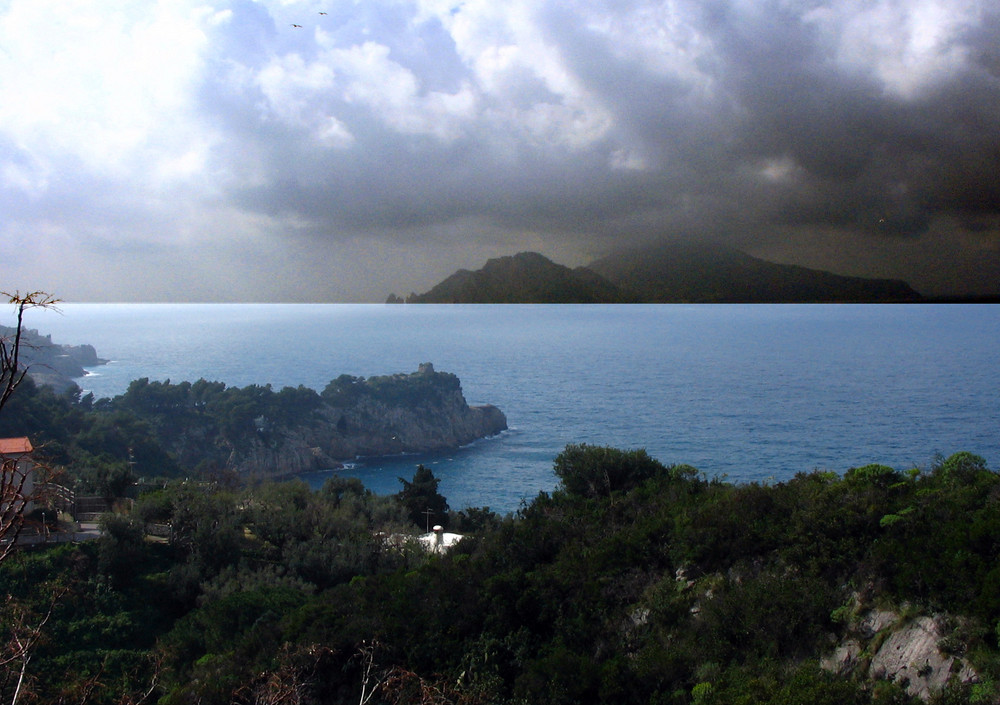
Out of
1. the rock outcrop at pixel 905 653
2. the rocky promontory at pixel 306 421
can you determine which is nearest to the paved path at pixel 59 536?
the rock outcrop at pixel 905 653

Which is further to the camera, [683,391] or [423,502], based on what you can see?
[683,391]

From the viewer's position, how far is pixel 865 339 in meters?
104

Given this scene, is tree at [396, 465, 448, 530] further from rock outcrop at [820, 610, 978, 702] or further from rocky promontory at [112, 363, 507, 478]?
rocky promontory at [112, 363, 507, 478]

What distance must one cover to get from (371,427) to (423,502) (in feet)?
93.6

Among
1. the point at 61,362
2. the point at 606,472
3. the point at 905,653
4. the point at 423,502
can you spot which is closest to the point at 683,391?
the point at 423,502

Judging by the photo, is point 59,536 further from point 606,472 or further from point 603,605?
point 603,605

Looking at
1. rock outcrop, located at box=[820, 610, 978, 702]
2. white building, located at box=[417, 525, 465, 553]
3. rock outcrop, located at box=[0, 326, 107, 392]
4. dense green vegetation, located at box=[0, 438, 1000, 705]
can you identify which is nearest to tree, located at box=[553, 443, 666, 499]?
dense green vegetation, located at box=[0, 438, 1000, 705]

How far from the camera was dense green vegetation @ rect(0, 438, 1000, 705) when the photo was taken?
310 inches

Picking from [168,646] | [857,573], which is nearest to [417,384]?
[168,646]

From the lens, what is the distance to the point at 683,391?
62781 mm

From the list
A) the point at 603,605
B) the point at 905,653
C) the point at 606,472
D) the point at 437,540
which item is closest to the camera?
the point at 905,653

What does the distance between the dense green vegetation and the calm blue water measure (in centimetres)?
717

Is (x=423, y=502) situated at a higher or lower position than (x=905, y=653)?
lower

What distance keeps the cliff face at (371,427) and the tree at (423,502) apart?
22.1 m
